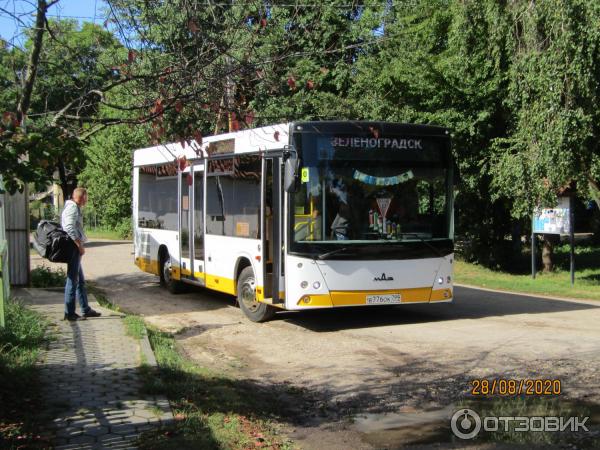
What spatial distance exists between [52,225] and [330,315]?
481cm

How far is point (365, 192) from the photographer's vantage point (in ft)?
34.1

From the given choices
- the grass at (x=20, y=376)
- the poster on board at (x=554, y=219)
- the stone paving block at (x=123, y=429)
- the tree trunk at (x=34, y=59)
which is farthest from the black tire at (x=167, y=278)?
the tree trunk at (x=34, y=59)

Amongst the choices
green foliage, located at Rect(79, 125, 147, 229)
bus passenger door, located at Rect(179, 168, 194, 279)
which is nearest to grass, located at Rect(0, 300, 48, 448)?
bus passenger door, located at Rect(179, 168, 194, 279)

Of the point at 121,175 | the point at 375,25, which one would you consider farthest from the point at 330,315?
the point at 121,175

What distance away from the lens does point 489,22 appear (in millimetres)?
17391

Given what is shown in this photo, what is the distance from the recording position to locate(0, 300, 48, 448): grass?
212 inches

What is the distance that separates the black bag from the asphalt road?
2062 millimetres

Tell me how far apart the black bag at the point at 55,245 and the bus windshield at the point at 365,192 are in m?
3.28

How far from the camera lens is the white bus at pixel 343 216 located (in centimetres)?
1023

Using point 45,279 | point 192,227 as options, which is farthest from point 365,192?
point 45,279

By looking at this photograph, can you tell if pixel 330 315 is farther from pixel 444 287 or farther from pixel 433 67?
pixel 433 67

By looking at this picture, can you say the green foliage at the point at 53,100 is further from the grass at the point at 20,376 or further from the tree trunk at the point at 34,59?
the grass at the point at 20,376

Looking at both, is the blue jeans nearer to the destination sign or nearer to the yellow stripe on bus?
the yellow stripe on bus

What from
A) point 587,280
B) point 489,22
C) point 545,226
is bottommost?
point 587,280
